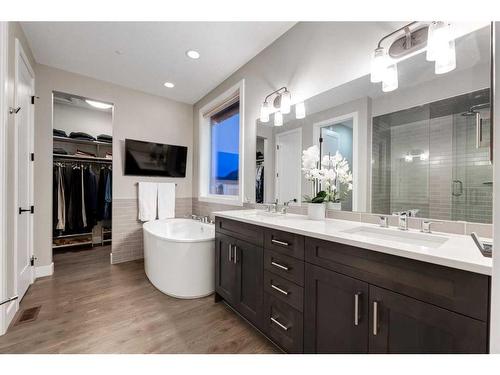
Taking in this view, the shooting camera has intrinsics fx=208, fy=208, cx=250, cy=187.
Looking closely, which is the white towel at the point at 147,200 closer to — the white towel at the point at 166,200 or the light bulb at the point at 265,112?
the white towel at the point at 166,200

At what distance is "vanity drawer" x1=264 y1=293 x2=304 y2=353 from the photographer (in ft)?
4.11

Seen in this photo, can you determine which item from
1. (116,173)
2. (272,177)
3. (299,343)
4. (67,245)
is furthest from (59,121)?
(299,343)

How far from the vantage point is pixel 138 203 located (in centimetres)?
333

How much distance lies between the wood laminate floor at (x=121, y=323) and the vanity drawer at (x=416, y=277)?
0.94 meters

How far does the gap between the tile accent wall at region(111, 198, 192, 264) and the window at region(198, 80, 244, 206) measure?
1087 millimetres

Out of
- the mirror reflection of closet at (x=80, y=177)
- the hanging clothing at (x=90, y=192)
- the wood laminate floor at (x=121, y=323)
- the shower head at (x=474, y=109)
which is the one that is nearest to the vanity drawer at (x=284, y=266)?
the wood laminate floor at (x=121, y=323)

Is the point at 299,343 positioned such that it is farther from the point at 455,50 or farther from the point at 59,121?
the point at 59,121

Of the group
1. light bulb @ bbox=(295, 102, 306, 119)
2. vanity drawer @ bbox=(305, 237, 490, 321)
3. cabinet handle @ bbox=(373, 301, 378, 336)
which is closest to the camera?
vanity drawer @ bbox=(305, 237, 490, 321)

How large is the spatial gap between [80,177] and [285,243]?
392cm

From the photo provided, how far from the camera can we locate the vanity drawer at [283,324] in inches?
49.3

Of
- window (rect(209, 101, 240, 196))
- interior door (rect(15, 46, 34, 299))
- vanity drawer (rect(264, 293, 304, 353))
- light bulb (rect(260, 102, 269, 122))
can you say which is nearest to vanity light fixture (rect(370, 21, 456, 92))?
light bulb (rect(260, 102, 269, 122))

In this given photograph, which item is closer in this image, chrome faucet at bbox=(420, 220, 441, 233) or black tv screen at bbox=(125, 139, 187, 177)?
chrome faucet at bbox=(420, 220, 441, 233)

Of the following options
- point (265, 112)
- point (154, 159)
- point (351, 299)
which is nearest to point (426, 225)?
point (351, 299)

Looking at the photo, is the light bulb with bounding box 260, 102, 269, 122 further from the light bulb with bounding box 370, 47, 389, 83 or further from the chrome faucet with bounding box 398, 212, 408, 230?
the chrome faucet with bounding box 398, 212, 408, 230
